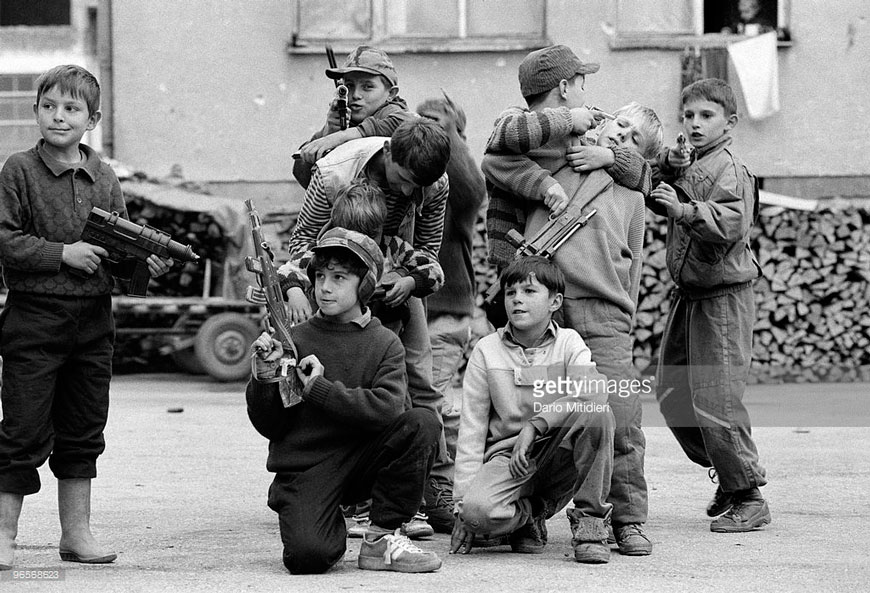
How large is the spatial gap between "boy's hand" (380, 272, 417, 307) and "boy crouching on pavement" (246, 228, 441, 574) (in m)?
0.30

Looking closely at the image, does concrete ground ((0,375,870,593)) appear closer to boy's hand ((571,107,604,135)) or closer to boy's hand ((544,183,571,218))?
boy's hand ((544,183,571,218))

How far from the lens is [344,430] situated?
5.09 meters

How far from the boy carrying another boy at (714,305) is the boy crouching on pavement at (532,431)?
867 millimetres

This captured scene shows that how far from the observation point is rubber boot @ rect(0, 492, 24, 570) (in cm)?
488

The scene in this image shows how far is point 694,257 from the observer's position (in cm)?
603

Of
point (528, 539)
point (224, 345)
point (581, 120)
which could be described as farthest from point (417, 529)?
point (224, 345)

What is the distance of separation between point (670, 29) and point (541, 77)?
362 inches

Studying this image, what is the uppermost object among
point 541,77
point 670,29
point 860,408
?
point 670,29

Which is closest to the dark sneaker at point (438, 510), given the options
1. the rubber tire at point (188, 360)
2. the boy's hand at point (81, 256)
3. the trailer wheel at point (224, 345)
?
the boy's hand at point (81, 256)

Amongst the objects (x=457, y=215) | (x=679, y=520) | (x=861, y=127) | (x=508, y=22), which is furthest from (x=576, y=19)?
(x=679, y=520)

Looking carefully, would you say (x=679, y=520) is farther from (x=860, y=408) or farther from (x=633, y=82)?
(x=633, y=82)

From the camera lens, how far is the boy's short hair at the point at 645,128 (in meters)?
5.80

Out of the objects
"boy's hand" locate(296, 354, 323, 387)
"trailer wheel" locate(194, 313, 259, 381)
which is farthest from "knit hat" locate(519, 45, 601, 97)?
"trailer wheel" locate(194, 313, 259, 381)
